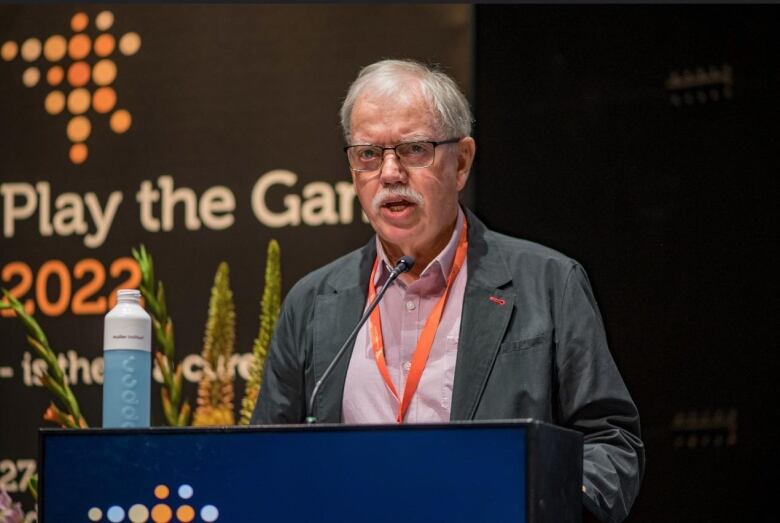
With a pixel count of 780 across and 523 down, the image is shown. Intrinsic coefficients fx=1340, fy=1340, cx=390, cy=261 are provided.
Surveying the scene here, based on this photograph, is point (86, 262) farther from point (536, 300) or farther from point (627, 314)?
point (536, 300)

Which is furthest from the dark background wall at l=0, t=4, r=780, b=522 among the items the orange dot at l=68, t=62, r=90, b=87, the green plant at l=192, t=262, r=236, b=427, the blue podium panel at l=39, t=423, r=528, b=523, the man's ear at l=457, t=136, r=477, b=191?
the blue podium panel at l=39, t=423, r=528, b=523

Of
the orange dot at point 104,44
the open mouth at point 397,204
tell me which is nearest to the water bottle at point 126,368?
the open mouth at point 397,204

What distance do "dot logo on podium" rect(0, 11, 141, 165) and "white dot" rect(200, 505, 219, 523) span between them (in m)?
2.97

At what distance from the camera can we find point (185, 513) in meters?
2.16

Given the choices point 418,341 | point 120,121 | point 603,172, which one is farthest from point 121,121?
point 418,341

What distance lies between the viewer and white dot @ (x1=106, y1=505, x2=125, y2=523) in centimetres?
219

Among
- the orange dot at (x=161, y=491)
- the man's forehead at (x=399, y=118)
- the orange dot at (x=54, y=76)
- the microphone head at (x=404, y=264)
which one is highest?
the orange dot at (x=54, y=76)

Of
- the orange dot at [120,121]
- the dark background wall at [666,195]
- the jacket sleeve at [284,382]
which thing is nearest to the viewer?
the jacket sleeve at [284,382]

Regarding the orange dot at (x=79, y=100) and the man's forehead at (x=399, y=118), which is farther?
the orange dot at (x=79, y=100)

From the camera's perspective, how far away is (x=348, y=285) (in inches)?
121

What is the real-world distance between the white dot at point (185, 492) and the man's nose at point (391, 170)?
98cm

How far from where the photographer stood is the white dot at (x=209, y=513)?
2146 millimetres

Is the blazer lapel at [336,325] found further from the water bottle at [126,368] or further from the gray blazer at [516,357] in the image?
the water bottle at [126,368]

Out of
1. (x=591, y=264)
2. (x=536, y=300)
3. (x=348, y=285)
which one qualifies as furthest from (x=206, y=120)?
(x=536, y=300)
